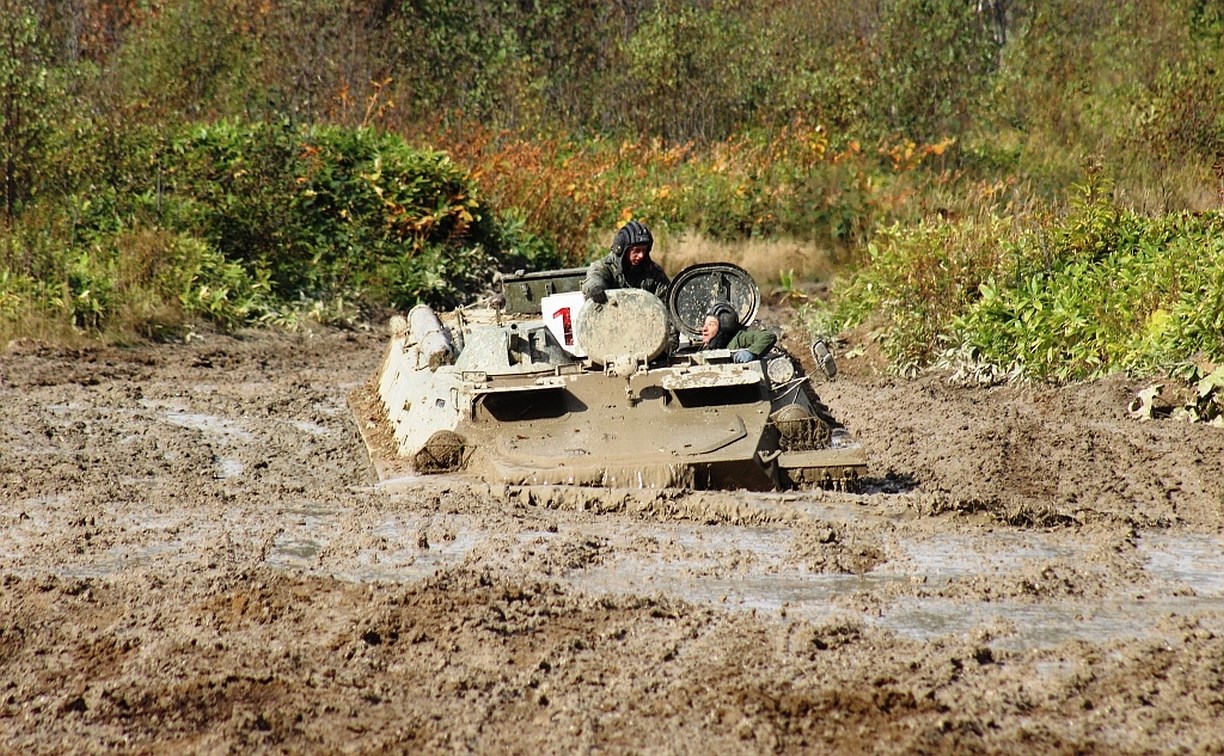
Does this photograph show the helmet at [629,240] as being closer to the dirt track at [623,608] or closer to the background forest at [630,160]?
the dirt track at [623,608]

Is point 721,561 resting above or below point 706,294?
below

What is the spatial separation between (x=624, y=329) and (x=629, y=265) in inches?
78.8

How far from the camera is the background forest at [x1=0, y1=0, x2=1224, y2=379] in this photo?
15016 mm

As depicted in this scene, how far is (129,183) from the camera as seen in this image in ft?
63.1

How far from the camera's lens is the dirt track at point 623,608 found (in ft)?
17.0

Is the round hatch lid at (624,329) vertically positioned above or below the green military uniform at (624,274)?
below

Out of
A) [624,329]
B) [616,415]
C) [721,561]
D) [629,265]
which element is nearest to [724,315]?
[629,265]

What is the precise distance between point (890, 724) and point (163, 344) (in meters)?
13.3

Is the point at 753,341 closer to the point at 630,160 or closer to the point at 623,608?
the point at 623,608

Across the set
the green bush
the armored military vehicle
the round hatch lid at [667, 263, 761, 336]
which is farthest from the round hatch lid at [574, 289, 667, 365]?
the green bush

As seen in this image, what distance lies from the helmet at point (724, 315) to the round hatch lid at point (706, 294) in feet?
0.16

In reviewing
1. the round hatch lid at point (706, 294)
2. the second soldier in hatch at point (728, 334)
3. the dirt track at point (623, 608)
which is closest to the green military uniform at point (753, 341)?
the second soldier in hatch at point (728, 334)

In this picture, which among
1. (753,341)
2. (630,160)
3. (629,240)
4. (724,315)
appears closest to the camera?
(753,341)

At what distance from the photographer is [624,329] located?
9.94 meters
